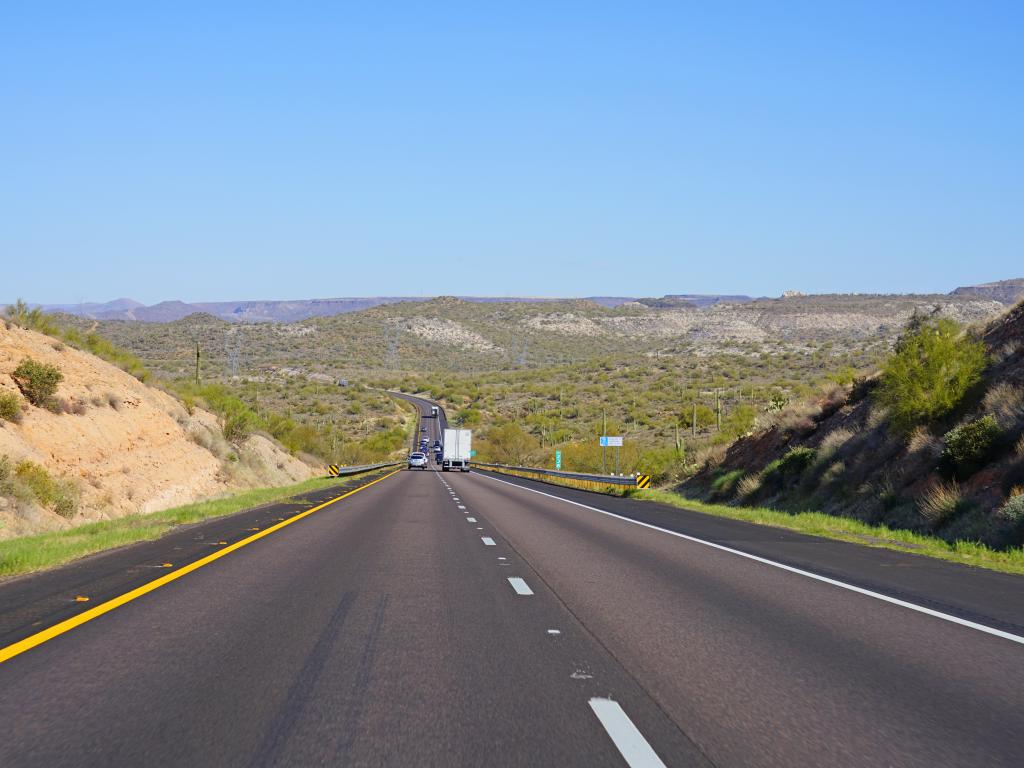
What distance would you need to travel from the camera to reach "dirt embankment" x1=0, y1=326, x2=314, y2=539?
26.0 m

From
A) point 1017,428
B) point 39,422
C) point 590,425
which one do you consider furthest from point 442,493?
point 590,425

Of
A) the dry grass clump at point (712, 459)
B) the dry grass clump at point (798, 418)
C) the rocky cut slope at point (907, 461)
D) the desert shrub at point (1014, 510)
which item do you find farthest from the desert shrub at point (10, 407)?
the dry grass clump at point (712, 459)

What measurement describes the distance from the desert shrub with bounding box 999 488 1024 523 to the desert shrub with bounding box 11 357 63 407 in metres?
24.4

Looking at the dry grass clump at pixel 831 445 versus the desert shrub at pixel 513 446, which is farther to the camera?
the desert shrub at pixel 513 446

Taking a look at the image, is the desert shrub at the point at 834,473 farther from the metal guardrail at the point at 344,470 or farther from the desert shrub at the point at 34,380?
the metal guardrail at the point at 344,470

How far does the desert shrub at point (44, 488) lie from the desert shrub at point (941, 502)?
747 inches

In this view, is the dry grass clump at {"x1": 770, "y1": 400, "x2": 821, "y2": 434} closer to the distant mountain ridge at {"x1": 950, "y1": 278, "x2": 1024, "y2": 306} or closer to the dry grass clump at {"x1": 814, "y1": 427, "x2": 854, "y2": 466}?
the dry grass clump at {"x1": 814, "y1": 427, "x2": 854, "y2": 466}

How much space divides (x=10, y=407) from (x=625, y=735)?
2539cm

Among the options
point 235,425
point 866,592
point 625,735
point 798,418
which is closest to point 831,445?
point 798,418

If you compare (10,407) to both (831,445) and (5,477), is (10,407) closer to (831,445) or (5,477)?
(5,477)

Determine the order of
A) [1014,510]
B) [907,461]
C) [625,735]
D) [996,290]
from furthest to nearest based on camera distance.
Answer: [996,290], [907,461], [1014,510], [625,735]

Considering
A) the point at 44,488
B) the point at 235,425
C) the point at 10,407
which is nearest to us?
the point at 44,488

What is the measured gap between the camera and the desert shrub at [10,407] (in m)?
27.0

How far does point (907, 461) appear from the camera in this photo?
24500 millimetres
